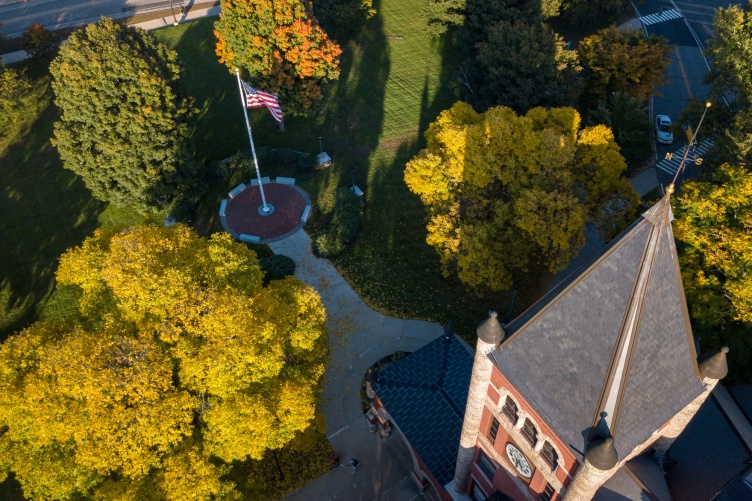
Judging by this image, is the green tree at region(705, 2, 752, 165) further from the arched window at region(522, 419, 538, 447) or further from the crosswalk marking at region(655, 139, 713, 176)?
the arched window at region(522, 419, 538, 447)

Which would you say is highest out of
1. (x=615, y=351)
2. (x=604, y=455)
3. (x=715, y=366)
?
(x=615, y=351)

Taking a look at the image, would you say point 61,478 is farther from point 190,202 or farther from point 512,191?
point 512,191

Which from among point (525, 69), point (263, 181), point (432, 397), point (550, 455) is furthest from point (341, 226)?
point (550, 455)

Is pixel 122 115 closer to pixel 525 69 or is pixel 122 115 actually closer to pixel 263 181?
pixel 263 181

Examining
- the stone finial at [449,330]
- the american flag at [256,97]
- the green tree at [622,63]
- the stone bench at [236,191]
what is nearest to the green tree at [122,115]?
the stone bench at [236,191]

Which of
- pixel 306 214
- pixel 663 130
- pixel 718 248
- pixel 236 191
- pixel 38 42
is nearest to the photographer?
pixel 718 248

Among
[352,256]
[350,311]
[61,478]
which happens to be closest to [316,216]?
[352,256]
